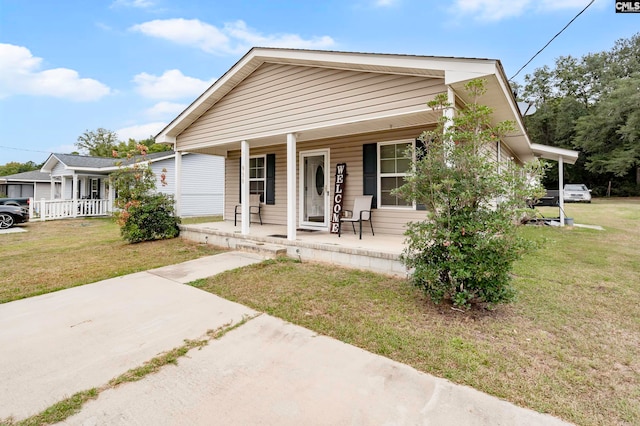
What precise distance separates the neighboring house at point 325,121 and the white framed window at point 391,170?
21mm

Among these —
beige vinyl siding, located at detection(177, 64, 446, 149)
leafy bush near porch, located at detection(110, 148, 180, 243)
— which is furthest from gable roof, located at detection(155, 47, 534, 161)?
leafy bush near porch, located at detection(110, 148, 180, 243)

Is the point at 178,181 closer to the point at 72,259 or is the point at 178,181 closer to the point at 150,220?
the point at 150,220

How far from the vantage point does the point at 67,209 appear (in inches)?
585

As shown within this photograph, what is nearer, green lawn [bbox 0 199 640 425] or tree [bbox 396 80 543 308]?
green lawn [bbox 0 199 640 425]

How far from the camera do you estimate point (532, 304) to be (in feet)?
11.1

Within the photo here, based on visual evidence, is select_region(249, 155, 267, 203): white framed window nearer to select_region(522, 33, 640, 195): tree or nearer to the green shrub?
the green shrub

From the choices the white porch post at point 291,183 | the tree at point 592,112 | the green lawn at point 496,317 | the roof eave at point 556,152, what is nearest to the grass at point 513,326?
the green lawn at point 496,317

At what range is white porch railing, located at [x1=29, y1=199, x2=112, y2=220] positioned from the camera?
14.0 meters

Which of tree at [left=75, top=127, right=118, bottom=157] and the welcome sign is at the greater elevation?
tree at [left=75, top=127, right=118, bottom=157]

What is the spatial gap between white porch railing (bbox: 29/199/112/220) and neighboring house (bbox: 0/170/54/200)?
10.6 meters

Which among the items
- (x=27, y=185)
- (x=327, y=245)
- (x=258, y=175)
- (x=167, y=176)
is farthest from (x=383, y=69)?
(x=27, y=185)

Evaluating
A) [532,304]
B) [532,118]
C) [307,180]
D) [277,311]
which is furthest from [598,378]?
[532,118]

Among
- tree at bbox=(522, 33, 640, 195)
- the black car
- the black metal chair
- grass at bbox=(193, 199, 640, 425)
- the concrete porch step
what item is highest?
tree at bbox=(522, 33, 640, 195)

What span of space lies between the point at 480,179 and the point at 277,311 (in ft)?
7.80
